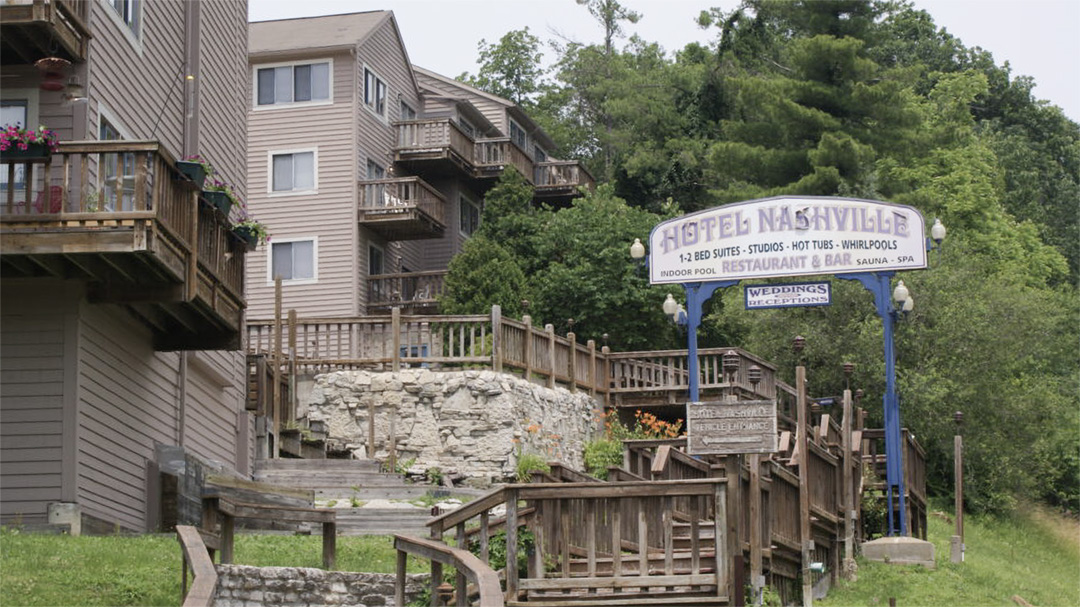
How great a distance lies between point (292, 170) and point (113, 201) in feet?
81.3

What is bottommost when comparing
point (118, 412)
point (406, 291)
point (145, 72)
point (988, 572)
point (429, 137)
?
point (988, 572)

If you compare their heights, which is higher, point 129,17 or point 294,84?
point 294,84

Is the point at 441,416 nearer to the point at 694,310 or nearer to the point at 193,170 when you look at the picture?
the point at 694,310

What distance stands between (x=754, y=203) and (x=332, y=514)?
1369 centimetres

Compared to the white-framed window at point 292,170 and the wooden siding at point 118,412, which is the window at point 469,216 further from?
the wooden siding at point 118,412

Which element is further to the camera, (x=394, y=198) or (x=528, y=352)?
(x=394, y=198)

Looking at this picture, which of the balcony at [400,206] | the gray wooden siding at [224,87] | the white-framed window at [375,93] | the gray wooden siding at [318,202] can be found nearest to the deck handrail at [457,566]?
the gray wooden siding at [224,87]

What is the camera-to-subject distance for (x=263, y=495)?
58.0ft

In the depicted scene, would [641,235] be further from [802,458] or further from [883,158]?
[802,458]

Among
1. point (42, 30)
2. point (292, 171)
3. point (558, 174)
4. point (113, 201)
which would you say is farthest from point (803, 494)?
point (558, 174)

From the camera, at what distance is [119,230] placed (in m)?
16.7

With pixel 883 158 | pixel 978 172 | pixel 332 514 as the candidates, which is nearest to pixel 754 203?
pixel 332 514

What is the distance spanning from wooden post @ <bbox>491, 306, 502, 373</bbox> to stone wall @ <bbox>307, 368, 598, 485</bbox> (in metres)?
0.28

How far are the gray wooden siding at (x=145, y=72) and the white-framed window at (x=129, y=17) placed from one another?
43mm
